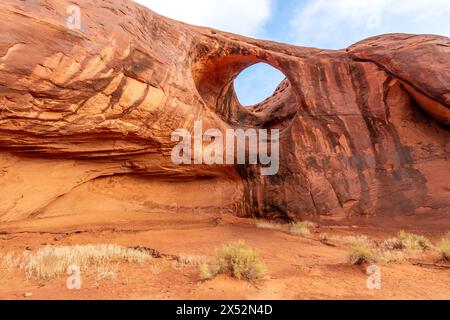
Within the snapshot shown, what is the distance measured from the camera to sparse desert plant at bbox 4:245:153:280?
5059 millimetres

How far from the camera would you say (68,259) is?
18.7 ft

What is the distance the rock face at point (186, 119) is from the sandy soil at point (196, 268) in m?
0.81

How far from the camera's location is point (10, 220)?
7719 mm

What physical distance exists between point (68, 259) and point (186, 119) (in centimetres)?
583

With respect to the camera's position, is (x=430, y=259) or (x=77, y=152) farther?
(x=77, y=152)

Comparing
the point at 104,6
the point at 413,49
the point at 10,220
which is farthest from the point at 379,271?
the point at 413,49

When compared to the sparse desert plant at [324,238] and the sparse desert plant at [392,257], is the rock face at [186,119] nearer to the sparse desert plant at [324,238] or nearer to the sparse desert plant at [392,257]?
the sparse desert plant at [324,238]

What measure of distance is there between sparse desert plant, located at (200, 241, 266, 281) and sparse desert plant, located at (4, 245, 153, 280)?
1798 millimetres

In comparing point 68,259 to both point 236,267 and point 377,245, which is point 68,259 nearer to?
point 236,267

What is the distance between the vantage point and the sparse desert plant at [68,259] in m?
5.06

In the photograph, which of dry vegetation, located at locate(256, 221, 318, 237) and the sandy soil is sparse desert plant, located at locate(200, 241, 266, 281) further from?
dry vegetation, located at locate(256, 221, 318, 237)

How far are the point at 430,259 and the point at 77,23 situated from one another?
10078 mm
